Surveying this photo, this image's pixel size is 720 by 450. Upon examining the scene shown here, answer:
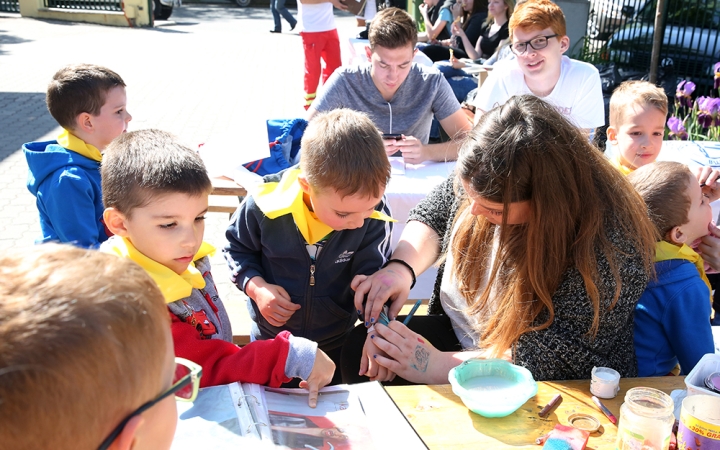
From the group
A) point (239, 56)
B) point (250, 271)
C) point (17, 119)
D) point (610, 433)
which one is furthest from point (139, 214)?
point (239, 56)

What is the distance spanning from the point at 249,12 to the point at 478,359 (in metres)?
21.5

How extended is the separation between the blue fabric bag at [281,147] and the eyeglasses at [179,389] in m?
2.03

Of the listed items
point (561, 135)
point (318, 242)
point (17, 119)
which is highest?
point (561, 135)

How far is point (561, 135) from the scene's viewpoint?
1.70 m

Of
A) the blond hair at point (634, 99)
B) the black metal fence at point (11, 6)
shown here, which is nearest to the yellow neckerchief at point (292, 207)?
the blond hair at point (634, 99)

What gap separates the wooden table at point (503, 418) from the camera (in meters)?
1.35

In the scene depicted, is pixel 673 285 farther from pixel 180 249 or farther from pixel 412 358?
pixel 180 249

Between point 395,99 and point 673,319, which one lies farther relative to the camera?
point 395,99

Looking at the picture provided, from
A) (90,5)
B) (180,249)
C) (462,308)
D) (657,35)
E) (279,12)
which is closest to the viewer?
(180,249)

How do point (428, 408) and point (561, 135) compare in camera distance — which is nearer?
point (428, 408)

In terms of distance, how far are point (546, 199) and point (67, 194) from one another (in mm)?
1718

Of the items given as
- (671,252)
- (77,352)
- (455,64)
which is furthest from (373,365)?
(455,64)

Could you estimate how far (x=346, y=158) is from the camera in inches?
73.6

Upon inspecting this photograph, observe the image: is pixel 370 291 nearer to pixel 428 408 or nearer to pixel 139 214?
pixel 428 408
